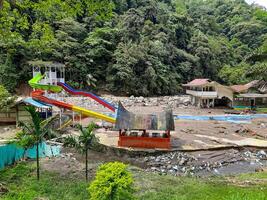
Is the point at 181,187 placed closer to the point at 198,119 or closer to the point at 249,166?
the point at 249,166

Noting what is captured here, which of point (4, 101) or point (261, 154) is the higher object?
point (4, 101)

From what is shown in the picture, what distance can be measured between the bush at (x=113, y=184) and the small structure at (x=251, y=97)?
1438 inches

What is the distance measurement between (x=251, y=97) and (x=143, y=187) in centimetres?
3368

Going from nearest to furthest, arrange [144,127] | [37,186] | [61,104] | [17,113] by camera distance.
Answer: [37,186] → [144,127] → [61,104] → [17,113]

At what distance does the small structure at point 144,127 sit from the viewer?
1902 cm

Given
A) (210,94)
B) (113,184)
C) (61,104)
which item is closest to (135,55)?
(210,94)

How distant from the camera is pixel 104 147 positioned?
1942cm

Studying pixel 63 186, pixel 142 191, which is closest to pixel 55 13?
pixel 63 186

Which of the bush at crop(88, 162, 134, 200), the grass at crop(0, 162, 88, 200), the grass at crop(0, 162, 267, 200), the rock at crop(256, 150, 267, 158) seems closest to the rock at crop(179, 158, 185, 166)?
the grass at crop(0, 162, 267, 200)

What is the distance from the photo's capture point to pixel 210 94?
41.2m

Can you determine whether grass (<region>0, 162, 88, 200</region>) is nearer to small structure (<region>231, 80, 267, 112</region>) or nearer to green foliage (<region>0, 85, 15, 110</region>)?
green foliage (<region>0, 85, 15, 110</region>)

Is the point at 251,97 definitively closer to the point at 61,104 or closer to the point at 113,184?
the point at 61,104

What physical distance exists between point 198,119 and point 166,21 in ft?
117

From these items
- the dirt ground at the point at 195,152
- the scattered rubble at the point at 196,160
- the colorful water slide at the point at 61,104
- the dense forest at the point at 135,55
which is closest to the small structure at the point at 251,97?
the dense forest at the point at 135,55
